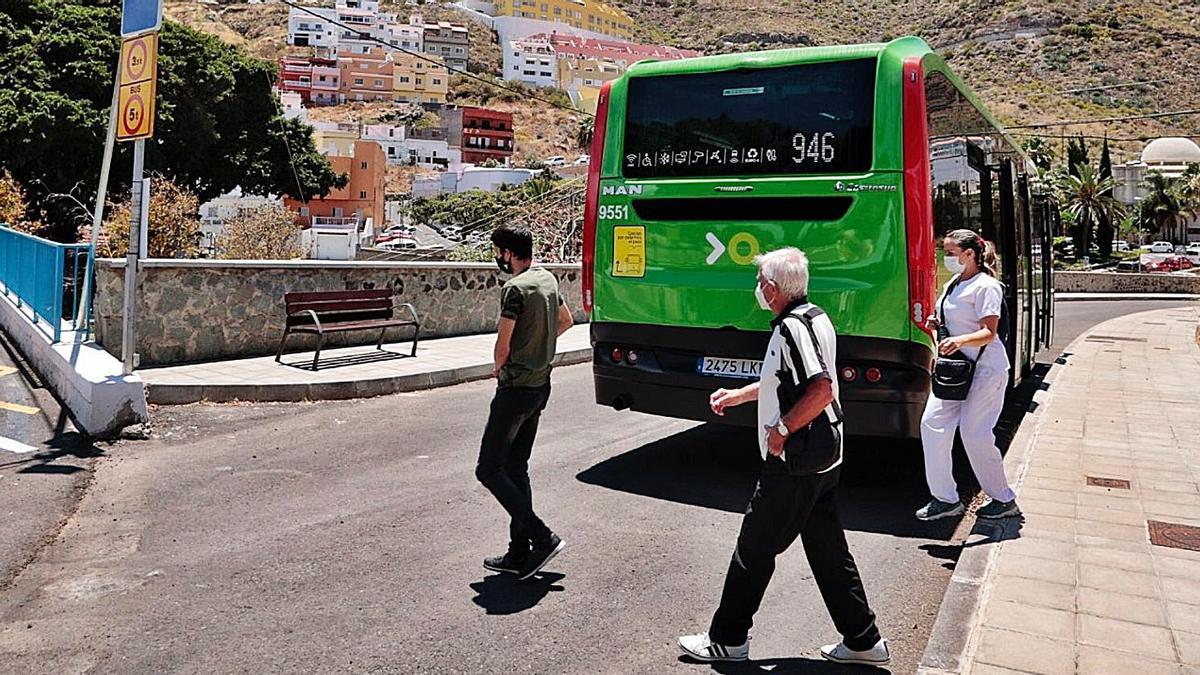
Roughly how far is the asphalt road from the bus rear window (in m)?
2.31

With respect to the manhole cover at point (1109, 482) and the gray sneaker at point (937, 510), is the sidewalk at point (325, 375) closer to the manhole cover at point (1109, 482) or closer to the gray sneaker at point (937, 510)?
the gray sneaker at point (937, 510)

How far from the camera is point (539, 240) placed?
25.9m

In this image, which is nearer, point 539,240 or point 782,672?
point 782,672

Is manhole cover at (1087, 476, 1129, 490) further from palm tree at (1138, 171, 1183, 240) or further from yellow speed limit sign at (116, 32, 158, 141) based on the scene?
palm tree at (1138, 171, 1183, 240)

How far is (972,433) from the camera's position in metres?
5.90

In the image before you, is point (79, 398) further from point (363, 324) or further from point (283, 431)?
point (363, 324)

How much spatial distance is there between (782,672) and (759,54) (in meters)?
4.59

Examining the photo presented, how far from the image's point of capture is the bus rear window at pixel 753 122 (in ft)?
20.8

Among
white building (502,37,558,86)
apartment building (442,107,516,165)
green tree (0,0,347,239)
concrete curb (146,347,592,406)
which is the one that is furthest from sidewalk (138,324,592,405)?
white building (502,37,558,86)

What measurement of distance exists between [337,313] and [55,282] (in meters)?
3.20

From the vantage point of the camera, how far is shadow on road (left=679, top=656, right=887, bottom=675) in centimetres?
389

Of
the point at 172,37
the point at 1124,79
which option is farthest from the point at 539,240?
the point at 1124,79

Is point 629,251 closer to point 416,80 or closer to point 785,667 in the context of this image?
point 785,667

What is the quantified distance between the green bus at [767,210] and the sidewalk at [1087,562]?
1.25 m
